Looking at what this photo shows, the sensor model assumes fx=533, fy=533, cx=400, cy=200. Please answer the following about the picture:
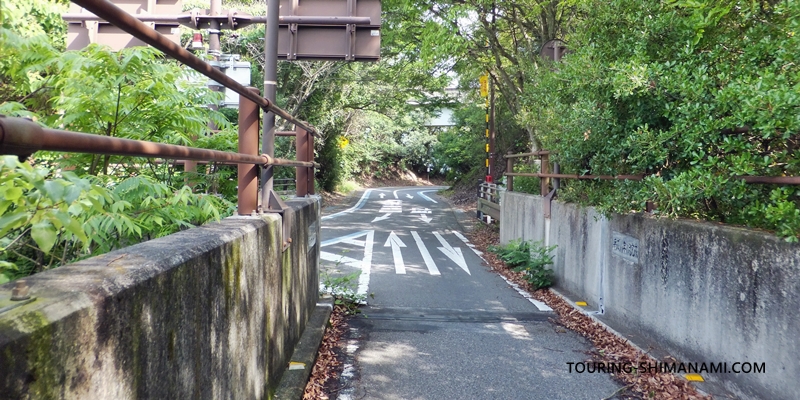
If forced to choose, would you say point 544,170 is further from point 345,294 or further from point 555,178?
point 345,294

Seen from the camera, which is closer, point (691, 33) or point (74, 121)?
point (74, 121)

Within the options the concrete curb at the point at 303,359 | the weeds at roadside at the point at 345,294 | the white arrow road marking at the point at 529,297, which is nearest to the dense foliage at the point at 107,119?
the concrete curb at the point at 303,359

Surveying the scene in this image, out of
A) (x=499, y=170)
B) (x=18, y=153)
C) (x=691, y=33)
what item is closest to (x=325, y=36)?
(x=691, y=33)

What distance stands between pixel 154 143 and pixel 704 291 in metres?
4.12

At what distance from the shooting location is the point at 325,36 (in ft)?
27.4

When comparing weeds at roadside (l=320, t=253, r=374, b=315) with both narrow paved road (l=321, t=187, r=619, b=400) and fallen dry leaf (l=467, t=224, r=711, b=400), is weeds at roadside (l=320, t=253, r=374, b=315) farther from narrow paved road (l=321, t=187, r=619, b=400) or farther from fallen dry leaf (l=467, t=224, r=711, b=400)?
fallen dry leaf (l=467, t=224, r=711, b=400)

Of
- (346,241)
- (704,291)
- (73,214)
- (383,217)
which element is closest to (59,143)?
(73,214)

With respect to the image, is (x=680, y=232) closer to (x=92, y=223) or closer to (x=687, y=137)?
(x=687, y=137)

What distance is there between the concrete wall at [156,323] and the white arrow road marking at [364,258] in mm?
4212

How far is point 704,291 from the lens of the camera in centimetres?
420

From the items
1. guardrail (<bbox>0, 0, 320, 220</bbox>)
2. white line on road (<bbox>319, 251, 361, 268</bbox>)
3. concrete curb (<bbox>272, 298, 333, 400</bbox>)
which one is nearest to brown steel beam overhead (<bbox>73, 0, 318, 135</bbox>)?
guardrail (<bbox>0, 0, 320, 220</bbox>)

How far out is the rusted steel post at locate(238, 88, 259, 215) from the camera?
3455mm

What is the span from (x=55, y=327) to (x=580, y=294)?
685 centimetres

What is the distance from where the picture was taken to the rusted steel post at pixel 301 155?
5782 millimetres
